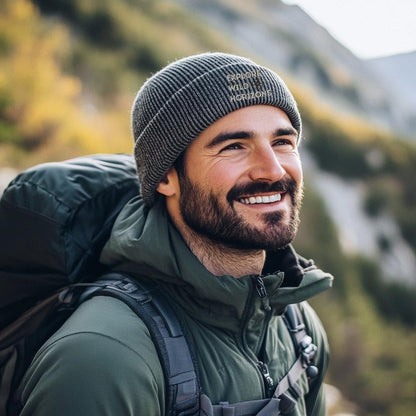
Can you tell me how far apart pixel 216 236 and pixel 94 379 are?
78 centimetres

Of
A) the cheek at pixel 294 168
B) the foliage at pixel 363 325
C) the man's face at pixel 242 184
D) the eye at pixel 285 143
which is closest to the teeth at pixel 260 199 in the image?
the man's face at pixel 242 184

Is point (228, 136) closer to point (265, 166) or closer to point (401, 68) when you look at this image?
point (265, 166)

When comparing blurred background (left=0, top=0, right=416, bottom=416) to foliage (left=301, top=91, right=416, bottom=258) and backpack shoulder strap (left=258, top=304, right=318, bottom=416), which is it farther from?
backpack shoulder strap (left=258, top=304, right=318, bottom=416)

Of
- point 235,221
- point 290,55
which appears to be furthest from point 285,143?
point 290,55

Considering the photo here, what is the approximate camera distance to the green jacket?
4.16 ft

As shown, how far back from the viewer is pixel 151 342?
1430 mm

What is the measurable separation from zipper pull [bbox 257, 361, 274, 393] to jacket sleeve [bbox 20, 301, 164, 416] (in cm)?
46

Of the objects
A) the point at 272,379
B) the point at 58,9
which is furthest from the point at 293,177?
the point at 58,9

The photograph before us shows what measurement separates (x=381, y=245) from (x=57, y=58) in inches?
418

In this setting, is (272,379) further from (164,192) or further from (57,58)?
(57,58)

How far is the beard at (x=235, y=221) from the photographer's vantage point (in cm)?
183

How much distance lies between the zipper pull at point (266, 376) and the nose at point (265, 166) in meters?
0.74

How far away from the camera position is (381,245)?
1342 cm

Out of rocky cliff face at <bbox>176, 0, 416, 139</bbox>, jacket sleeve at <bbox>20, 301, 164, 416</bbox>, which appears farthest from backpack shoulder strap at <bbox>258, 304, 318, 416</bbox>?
rocky cliff face at <bbox>176, 0, 416, 139</bbox>
